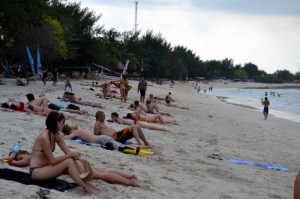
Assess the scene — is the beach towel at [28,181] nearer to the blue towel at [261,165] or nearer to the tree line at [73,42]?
the blue towel at [261,165]

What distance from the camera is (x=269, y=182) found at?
927 centimetres

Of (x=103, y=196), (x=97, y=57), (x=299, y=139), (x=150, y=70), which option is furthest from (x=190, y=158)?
(x=150, y=70)

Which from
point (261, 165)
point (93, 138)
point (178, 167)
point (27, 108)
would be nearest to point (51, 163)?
point (178, 167)

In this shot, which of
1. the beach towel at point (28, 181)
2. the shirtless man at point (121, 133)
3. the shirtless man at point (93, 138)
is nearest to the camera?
the beach towel at point (28, 181)

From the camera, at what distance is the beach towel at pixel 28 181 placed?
617 centimetres

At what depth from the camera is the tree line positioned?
950 inches

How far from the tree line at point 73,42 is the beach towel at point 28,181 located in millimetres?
16706

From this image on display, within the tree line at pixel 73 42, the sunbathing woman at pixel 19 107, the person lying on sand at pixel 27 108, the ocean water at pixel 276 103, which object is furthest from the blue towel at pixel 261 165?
the ocean water at pixel 276 103

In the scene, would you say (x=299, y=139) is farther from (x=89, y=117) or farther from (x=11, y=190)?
(x=11, y=190)

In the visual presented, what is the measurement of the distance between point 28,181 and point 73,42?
5071 cm

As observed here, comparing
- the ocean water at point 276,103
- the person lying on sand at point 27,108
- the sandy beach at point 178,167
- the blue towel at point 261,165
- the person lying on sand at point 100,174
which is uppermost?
the person lying on sand at point 27,108

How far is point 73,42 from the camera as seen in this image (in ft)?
183

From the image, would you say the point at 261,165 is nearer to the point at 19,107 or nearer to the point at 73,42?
the point at 19,107

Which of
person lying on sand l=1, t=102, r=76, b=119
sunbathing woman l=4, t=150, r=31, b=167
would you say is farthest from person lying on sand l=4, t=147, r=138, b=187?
person lying on sand l=1, t=102, r=76, b=119
